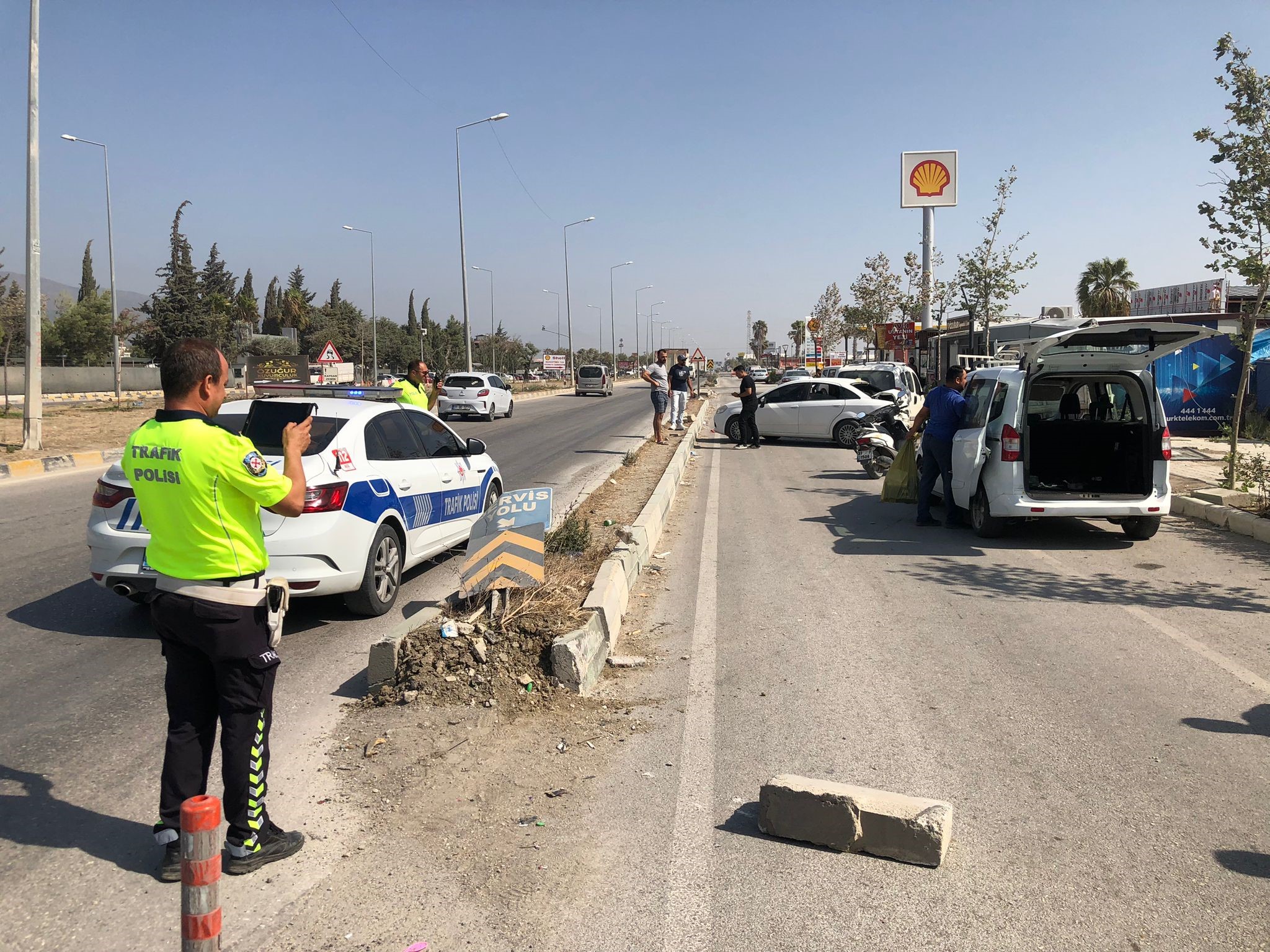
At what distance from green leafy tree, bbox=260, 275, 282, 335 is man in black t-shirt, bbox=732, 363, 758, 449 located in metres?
83.4

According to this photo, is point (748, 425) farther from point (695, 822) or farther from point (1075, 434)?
point (695, 822)

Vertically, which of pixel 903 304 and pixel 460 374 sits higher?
pixel 903 304

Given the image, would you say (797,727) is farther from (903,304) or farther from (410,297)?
(410,297)

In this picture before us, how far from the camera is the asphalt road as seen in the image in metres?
3.35

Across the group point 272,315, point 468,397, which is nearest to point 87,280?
point 272,315

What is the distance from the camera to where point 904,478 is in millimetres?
12867

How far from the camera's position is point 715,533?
1098cm

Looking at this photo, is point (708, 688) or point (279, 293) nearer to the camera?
point (708, 688)

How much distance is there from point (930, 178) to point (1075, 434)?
94.8ft

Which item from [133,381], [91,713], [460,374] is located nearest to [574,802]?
[91,713]

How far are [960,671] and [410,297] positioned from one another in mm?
126113

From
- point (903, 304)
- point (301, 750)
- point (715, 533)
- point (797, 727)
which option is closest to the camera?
point (301, 750)

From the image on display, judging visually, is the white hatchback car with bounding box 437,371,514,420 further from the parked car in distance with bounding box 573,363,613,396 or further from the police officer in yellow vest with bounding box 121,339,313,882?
the police officer in yellow vest with bounding box 121,339,313,882

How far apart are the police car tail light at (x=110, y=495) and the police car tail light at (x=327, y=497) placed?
1.18 meters
